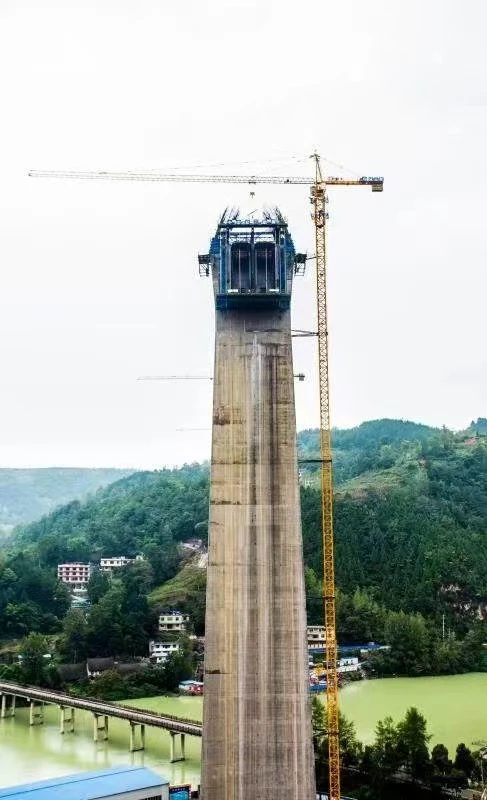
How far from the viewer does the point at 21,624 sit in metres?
50.9

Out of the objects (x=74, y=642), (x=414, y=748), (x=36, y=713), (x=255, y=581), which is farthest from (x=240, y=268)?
(x=74, y=642)

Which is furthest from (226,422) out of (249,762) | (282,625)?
(249,762)

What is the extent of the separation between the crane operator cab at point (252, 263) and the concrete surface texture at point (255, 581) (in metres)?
0.36

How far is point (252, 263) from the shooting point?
60.7 feet

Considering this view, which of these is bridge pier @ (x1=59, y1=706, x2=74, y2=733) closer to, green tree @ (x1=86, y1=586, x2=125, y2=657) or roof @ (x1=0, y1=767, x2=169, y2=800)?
green tree @ (x1=86, y1=586, x2=125, y2=657)

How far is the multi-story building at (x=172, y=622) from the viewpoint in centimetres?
4872

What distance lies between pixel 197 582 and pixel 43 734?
22503 mm

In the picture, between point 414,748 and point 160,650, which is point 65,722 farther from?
point 414,748

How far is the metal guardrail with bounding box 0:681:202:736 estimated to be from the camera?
86.7ft

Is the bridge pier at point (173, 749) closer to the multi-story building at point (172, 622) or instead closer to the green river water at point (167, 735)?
the green river water at point (167, 735)

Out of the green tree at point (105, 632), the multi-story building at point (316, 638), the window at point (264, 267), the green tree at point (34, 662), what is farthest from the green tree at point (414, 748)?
the green tree at point (105, 632)

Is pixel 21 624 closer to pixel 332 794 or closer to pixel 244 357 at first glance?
pixel 332 794

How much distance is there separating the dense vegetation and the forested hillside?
10 centimetres

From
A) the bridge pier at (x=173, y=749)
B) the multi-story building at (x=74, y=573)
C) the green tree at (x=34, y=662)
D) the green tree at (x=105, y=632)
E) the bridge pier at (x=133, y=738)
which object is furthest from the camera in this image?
the multi-story building at (x=74, y=573)
